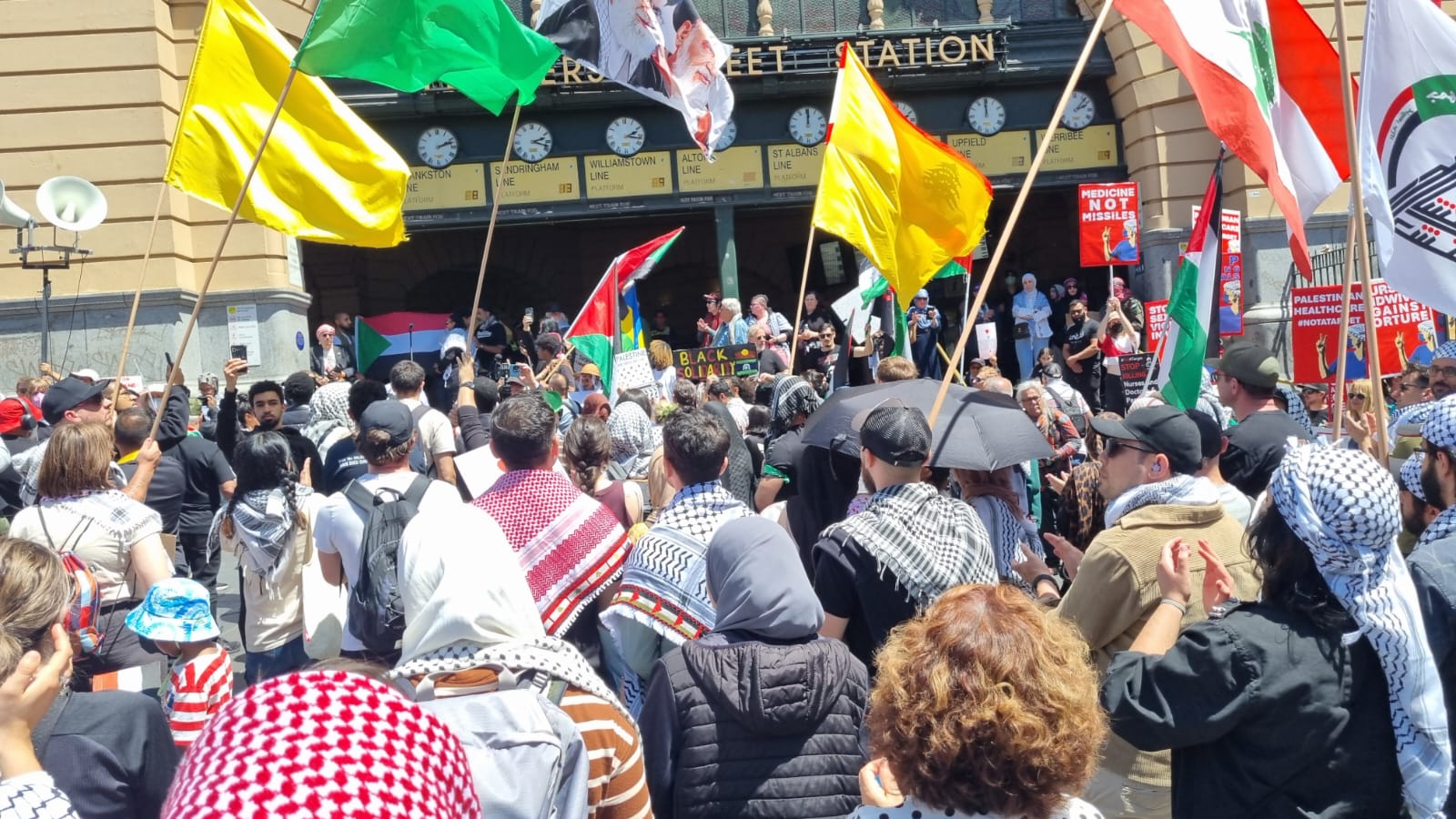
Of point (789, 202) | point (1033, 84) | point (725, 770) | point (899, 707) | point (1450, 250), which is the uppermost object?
point (1033, 84)

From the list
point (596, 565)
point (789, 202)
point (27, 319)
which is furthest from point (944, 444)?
point (789, 202)

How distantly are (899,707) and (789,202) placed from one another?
16.5 metres

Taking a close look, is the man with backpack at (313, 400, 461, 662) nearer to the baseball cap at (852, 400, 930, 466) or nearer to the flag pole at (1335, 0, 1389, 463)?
the baseball cap at (852, 400, 930, 466)

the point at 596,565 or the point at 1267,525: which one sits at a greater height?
the point at 1267,525

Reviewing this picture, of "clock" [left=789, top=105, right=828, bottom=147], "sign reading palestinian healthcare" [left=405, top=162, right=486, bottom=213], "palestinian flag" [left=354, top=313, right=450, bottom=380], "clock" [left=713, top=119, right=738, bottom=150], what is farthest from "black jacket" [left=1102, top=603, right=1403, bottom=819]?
"palestinian flag" [left=354, top=313, right=450, bottom=380]

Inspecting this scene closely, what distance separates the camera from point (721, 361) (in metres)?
12.4

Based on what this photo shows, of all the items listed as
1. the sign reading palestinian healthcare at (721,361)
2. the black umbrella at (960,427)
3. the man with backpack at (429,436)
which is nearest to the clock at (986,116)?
the sign reading palestinian healthcare at (721,361)

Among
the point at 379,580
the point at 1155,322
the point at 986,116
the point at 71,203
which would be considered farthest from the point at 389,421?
the point at 986,116

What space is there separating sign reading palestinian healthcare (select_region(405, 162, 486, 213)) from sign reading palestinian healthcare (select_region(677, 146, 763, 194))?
9.34 feet

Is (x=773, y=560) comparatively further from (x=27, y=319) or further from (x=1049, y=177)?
(x=1049, y=177)

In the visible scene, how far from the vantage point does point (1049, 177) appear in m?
18.1

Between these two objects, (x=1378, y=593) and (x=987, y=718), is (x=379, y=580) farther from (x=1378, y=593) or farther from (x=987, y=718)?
(x=1378, y=593)

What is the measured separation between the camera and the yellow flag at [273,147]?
5.72 meters

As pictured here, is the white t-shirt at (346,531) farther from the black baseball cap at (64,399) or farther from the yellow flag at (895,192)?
the yellow flag at (895,192)
